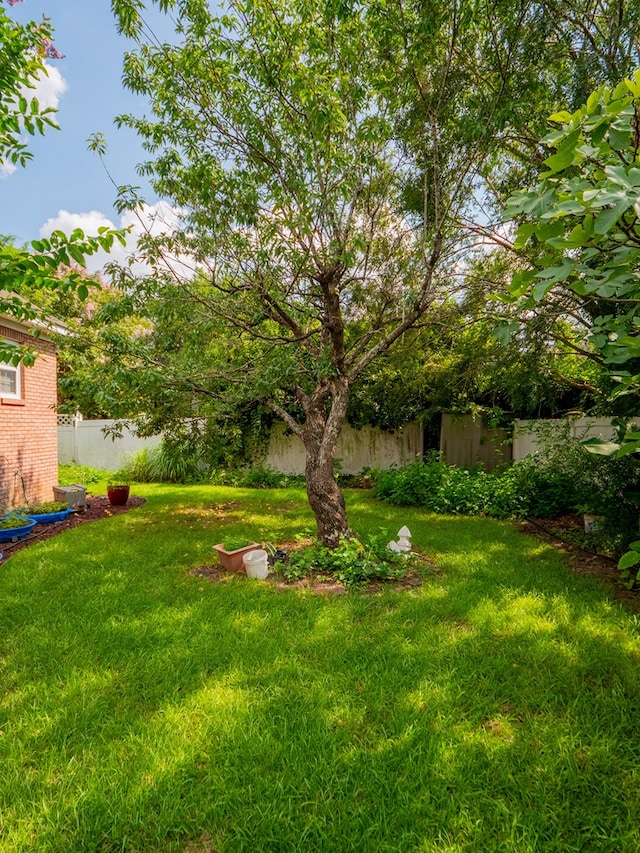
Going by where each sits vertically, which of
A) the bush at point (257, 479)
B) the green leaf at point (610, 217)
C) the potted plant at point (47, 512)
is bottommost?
the potted plant at point (47, 512)

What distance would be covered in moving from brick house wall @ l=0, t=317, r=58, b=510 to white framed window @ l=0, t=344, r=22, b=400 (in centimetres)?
5

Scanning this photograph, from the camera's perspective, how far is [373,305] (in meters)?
5.82

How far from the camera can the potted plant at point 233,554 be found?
4355mm

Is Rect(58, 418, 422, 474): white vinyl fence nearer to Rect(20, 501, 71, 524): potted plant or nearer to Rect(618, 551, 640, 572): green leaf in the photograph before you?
Rect(20, 501, 71, 524): potted plant

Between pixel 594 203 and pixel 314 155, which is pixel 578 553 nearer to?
pixel 594 203

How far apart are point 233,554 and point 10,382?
5.86m

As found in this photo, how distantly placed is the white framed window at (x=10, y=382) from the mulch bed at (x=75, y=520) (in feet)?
7.67

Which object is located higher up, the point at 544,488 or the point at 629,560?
the point at 629,560

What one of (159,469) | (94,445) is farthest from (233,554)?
(94,445)

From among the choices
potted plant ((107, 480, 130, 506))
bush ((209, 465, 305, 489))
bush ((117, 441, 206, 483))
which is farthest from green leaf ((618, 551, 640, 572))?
bush ((117, 441, 206, 483))

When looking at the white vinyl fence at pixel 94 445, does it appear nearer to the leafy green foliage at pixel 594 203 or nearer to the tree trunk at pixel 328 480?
the tree trunk at pixel 328 480

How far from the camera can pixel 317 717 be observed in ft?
7.25

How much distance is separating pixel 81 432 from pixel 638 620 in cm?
1345

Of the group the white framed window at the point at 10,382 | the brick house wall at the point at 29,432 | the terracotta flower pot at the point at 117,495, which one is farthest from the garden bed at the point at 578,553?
the white framed window at the point at 10,382
